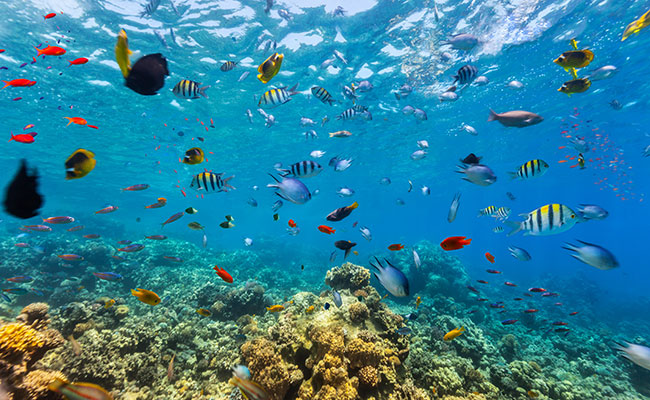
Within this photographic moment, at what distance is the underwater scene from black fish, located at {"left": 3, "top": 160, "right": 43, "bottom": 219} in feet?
0.06

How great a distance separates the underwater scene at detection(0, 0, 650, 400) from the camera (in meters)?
3.80

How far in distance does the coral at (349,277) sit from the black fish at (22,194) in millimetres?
6951

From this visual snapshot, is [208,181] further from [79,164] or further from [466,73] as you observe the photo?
[466,73]

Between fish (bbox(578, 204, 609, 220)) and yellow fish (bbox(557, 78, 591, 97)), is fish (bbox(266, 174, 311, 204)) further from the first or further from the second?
fish (bbox(578, 204, 609, 220))

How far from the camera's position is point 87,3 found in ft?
34.9

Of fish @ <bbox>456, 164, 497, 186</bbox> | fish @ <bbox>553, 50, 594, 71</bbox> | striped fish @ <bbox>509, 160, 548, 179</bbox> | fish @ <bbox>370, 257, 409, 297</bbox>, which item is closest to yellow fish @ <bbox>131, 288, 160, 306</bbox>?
fish @ <bbox>370, 257, 409, 297</bbox>

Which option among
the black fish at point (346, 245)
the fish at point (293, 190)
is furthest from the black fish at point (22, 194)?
the black fish at point (346, 245)

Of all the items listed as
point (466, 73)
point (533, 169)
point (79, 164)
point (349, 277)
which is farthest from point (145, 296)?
point (466, 73)

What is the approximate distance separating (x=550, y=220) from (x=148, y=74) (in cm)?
497

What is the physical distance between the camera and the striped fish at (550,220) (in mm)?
3283

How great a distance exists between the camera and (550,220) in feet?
11.0

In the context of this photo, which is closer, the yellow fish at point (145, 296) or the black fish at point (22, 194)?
A: the black fish at point (22, 194)

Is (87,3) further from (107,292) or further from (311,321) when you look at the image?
(311,321)

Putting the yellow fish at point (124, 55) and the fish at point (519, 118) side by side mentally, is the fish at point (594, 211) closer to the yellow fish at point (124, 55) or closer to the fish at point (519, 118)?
the fish at point (519, 118)
